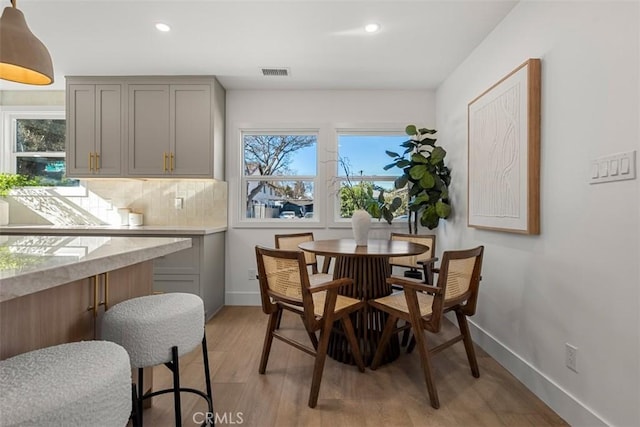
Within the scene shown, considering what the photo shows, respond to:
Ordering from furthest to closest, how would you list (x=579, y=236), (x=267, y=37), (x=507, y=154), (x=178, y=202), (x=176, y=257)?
(x=178, y=202) → (x=176, y=257) → (x=267, y=37) → (x=507, y=154) → (x=579, y=236)

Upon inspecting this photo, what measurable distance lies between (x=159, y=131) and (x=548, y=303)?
3.63m

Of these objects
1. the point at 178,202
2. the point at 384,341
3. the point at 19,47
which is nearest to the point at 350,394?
the point at 384,341

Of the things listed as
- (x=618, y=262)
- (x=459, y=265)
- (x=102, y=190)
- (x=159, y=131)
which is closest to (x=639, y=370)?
(x=618, y=262)

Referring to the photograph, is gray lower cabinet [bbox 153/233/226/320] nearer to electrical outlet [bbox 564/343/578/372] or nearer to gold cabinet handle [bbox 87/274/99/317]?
gold cabinet handle [bbox 87/274/99/317]

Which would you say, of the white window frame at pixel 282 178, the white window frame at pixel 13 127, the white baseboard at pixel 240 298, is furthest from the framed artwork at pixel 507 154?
the white window frame at pixel 13 127

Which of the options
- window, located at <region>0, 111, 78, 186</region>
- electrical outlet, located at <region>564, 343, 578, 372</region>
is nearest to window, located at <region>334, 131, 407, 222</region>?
electrical outlet, located at <region>564, 343, 578, 372</region>

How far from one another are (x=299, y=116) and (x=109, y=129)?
2027mm

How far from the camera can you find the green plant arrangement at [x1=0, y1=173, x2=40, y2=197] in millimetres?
3646

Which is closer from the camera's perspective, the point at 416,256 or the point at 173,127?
the point at 416,256

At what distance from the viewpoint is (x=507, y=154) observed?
218cm

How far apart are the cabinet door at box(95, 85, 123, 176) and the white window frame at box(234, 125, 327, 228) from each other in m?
1.23

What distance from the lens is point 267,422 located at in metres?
1.66

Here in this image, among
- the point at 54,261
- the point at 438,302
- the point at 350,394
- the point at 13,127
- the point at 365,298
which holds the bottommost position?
the point at 350,394

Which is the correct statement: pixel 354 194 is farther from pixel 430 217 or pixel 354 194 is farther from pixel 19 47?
pixel 19 47
